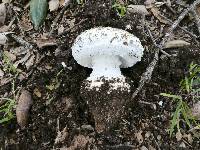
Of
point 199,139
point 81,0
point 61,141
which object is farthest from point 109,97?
point 81,0

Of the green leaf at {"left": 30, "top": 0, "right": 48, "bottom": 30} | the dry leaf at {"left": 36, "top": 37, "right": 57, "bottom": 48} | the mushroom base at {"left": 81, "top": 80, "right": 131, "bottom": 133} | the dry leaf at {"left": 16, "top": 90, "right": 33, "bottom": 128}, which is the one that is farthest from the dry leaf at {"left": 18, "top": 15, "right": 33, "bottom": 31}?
the mushroom base at {"left": 81, "top": 80, "right": 131, "bottom": 133}

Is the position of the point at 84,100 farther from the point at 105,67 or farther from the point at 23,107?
the point at 23,107

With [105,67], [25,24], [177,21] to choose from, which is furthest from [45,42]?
[177,21]

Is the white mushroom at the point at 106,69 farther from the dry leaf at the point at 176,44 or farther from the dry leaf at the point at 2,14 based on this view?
the dry leaf at the point at 2,14

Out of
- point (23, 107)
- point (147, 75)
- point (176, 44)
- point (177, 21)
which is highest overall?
point (177, 21)

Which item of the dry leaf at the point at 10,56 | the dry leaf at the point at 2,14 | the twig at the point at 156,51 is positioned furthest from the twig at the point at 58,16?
the twig at the point at 156,51

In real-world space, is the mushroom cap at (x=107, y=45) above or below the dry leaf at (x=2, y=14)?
above

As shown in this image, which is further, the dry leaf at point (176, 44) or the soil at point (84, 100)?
the dry leaf at point (176, 44)
